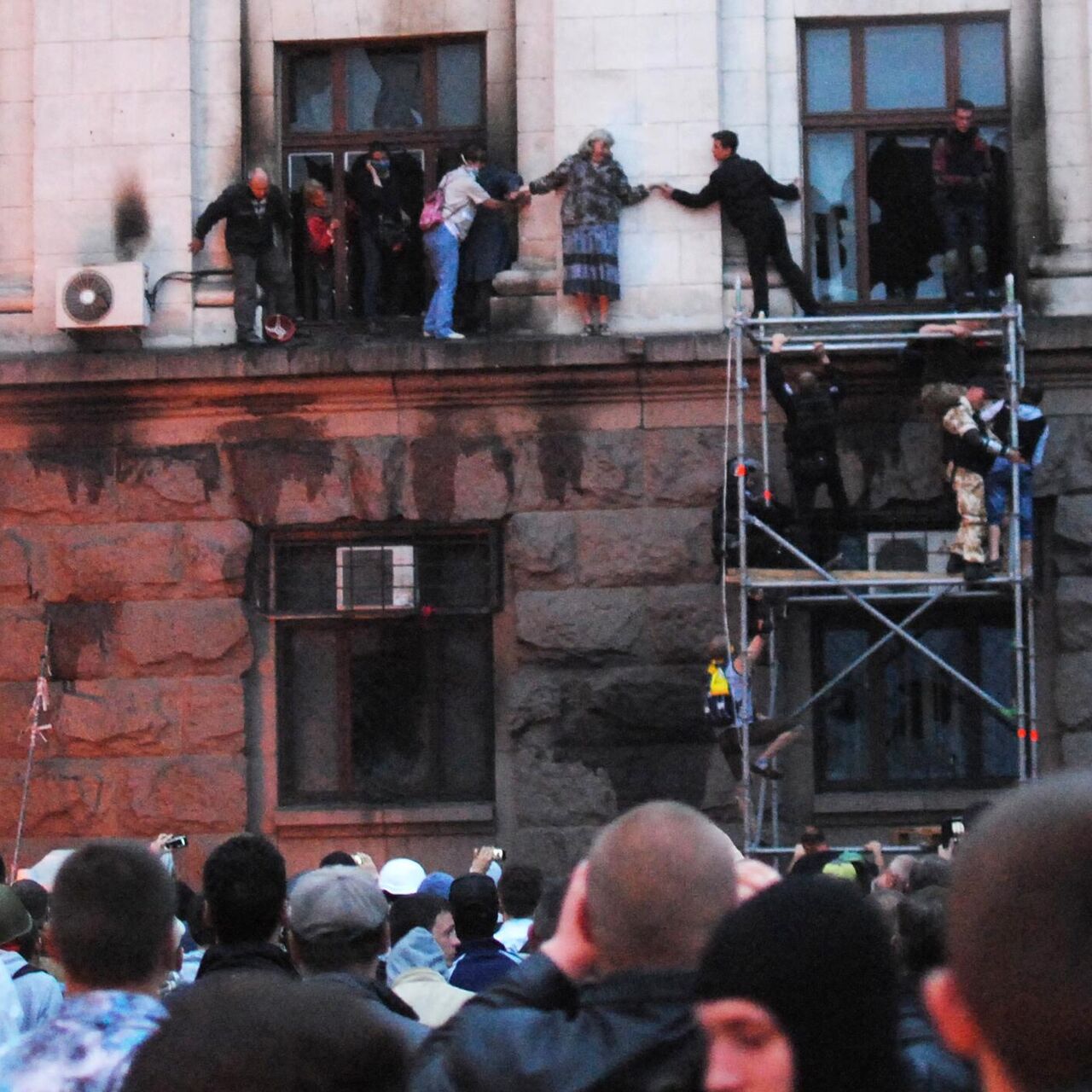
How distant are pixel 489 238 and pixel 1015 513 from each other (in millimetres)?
4571

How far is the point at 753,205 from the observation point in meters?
16.1

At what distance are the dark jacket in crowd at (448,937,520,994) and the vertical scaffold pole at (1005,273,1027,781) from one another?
7.48 m

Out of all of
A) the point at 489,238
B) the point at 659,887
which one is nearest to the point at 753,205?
the point at 489,238

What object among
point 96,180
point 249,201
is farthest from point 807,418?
point 96,180

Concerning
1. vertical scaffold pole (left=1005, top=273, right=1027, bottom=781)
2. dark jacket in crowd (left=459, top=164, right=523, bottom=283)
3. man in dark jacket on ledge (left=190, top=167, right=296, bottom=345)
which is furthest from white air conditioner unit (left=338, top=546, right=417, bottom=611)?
vertical scaffold pole (left=1005, top=273, right=1027, bottom=781)

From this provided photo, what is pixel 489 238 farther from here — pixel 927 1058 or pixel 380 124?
pixel 927 1058

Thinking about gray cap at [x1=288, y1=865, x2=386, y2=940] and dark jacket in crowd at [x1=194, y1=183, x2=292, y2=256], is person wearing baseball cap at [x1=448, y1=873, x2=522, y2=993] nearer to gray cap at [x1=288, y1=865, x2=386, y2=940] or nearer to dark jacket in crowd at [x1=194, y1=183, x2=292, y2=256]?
gray cap at [x1=288, y1=865, x2=386, y2=940]

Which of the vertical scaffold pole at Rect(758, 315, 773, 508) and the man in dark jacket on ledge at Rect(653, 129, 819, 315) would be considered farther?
the man in dark jacket on ledge at Rect(653, 129, 819, 315)

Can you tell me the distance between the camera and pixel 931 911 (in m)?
5.97

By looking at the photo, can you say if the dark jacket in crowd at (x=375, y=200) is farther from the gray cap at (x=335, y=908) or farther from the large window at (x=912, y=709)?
the gray cap at (x=335, y=908)

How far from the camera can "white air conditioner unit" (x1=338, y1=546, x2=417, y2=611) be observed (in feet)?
53.7

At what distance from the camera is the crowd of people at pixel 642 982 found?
242cm

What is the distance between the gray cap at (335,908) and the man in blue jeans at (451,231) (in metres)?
10.4

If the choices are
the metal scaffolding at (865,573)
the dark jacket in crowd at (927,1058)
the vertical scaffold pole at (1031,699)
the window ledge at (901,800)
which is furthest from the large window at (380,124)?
the dark jacket in crowd at (927,1058)
